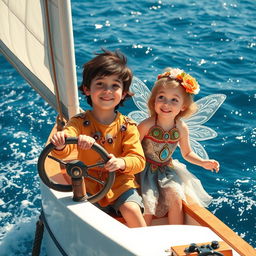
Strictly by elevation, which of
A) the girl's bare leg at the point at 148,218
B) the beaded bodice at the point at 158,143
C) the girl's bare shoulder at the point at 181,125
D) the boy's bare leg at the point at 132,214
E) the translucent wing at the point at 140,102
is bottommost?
the girl's bare leg at the point at 148,218

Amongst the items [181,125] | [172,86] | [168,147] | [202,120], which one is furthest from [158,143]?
[202,120]

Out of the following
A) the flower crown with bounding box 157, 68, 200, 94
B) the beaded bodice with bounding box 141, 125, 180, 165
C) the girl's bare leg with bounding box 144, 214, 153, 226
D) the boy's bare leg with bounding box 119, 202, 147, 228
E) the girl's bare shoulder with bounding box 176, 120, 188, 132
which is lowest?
the girl's bare leg with bounding box 144, 214, 153, 226

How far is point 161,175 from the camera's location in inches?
119

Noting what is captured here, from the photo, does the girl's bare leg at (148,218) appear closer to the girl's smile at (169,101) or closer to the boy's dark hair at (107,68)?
the girl's smile at (169,101)

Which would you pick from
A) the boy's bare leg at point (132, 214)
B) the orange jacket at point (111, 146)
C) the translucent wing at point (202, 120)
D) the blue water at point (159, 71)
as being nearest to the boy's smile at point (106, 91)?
the orange jacket at point (111, 146)

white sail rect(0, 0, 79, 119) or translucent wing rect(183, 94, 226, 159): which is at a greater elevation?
white sail rect(0, 0, 79, 119)

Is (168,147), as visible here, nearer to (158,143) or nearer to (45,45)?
(158,143)

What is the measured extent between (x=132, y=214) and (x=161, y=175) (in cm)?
40

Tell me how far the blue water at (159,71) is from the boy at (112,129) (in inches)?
41.8

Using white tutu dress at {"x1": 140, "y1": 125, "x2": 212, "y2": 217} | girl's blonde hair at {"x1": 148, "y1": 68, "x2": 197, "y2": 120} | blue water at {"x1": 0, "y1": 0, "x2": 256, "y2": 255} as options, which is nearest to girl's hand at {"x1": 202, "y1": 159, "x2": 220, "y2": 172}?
white tutu dress at {"x1": 140, "y1": 125, "x2": 212, "y2": 217}

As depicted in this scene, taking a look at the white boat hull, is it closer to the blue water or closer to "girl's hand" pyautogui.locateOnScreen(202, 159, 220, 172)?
"girl's hand" pyautogui.locateOnScreen(202, 159, 220, 172)

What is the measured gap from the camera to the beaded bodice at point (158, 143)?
3006mm

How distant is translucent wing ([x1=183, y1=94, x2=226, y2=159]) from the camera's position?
3285 millimetres

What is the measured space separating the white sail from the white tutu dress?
1.46ft
